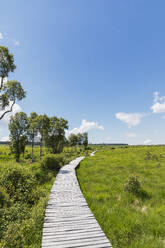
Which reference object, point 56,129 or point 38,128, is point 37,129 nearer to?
point 38,128

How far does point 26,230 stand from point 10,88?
52.7 feet

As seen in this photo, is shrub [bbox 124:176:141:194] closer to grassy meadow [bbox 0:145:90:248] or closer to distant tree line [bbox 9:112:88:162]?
grassy meadow [bbox 0:145:90:248]

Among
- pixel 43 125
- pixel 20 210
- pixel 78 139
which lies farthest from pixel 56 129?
pixel 78 139

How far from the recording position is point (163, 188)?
9.22 m

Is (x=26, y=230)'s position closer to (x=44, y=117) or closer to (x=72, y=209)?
(x=72, y=209)

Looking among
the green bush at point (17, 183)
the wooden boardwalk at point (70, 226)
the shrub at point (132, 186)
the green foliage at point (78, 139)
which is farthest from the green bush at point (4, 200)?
the green foliage at point (78, 139)

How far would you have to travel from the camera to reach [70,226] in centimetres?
491

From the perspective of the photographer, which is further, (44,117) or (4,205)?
(44,117)

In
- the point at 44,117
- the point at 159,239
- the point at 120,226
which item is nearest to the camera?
the point at 159,239

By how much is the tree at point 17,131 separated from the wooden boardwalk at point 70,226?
2912 cm

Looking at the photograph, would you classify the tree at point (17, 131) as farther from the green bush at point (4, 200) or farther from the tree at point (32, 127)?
the green bush at point (4, 200)

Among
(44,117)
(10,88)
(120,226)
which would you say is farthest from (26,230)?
(44,117)

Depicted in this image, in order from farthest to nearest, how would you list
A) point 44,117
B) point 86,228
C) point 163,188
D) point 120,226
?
point 44,117 → point 163,188 → point 120,226 → point 86,228

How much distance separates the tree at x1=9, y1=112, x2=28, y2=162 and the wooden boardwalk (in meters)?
29.1
